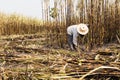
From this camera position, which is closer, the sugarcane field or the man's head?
the sugarcane field

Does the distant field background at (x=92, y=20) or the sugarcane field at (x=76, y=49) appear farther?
the distant field background at (x=92, y=20)

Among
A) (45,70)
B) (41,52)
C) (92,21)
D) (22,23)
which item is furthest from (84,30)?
(22,23)

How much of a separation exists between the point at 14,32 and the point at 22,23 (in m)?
0.91

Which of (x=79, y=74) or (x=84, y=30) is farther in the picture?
(x=84, y=30)

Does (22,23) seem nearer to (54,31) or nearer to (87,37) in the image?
(54,31)

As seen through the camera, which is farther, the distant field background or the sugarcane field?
the distant field background

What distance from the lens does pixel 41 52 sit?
20.4ft

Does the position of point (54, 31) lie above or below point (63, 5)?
below

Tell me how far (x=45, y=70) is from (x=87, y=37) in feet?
11.7

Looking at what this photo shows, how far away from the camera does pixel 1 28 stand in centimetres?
1445

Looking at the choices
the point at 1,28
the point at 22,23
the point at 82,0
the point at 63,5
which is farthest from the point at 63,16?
the point at 22,23

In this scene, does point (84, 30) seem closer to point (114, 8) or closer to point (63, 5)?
point (114, 8)

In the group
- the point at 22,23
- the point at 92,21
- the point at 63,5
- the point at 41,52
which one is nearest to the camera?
the point at 41,52

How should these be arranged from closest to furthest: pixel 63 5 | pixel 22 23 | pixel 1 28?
pixel 63 5
pixel 1 28
pixel 22 23
